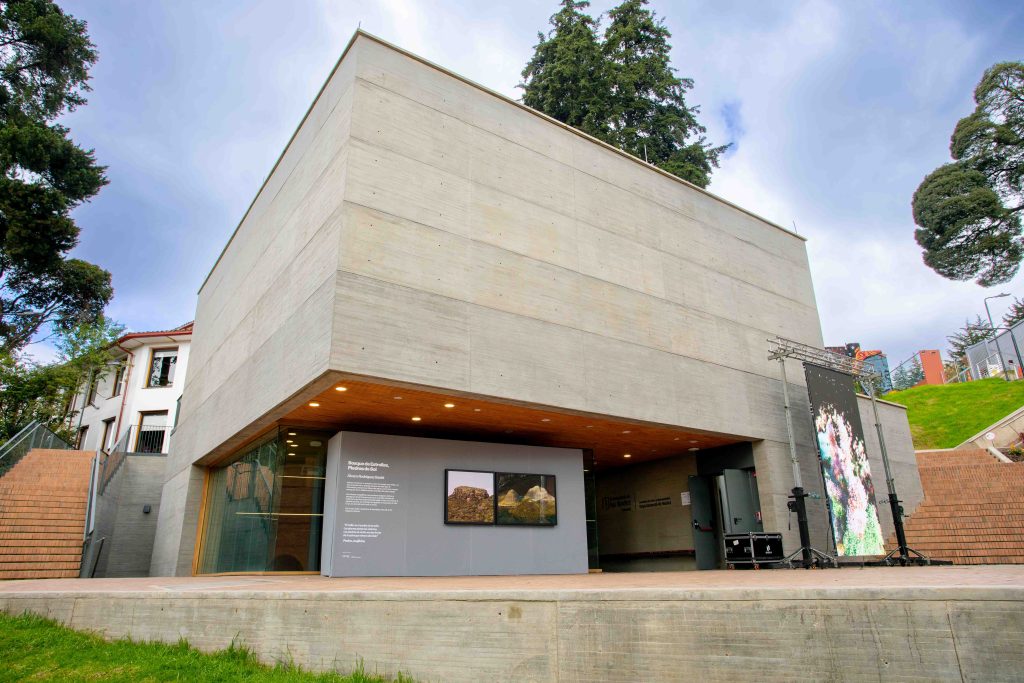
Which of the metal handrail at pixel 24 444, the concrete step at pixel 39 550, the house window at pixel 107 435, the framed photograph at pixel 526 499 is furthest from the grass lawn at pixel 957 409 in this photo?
the house window at pixel 107 435

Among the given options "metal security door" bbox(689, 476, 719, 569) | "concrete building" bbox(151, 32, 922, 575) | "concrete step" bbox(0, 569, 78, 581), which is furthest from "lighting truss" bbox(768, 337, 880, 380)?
"concrete step" bbox(0, 569, 78, 581)

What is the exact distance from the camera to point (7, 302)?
26531mm

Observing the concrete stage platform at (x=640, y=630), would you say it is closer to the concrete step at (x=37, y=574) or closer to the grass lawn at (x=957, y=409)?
the concrete step at (x=37, y=574)

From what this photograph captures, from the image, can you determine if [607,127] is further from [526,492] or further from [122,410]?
[122,410]

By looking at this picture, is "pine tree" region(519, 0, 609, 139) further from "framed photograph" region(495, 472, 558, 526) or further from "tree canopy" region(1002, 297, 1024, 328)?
"tree canopy" region(1002, 297, 1024, 328)

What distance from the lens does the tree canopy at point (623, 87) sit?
2473 cm

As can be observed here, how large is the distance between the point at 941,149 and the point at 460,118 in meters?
27.0

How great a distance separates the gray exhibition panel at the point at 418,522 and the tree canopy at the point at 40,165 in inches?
775

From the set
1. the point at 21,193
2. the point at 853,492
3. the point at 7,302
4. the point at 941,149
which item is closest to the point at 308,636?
the point at 853,492

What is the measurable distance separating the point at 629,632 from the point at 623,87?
2483 centimetres

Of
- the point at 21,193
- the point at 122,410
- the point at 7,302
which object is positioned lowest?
the point at 122,410

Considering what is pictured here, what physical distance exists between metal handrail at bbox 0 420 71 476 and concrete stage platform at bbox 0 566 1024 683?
14.2 meters

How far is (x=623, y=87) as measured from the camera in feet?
82.3

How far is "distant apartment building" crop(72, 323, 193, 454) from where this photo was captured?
2906 cm
